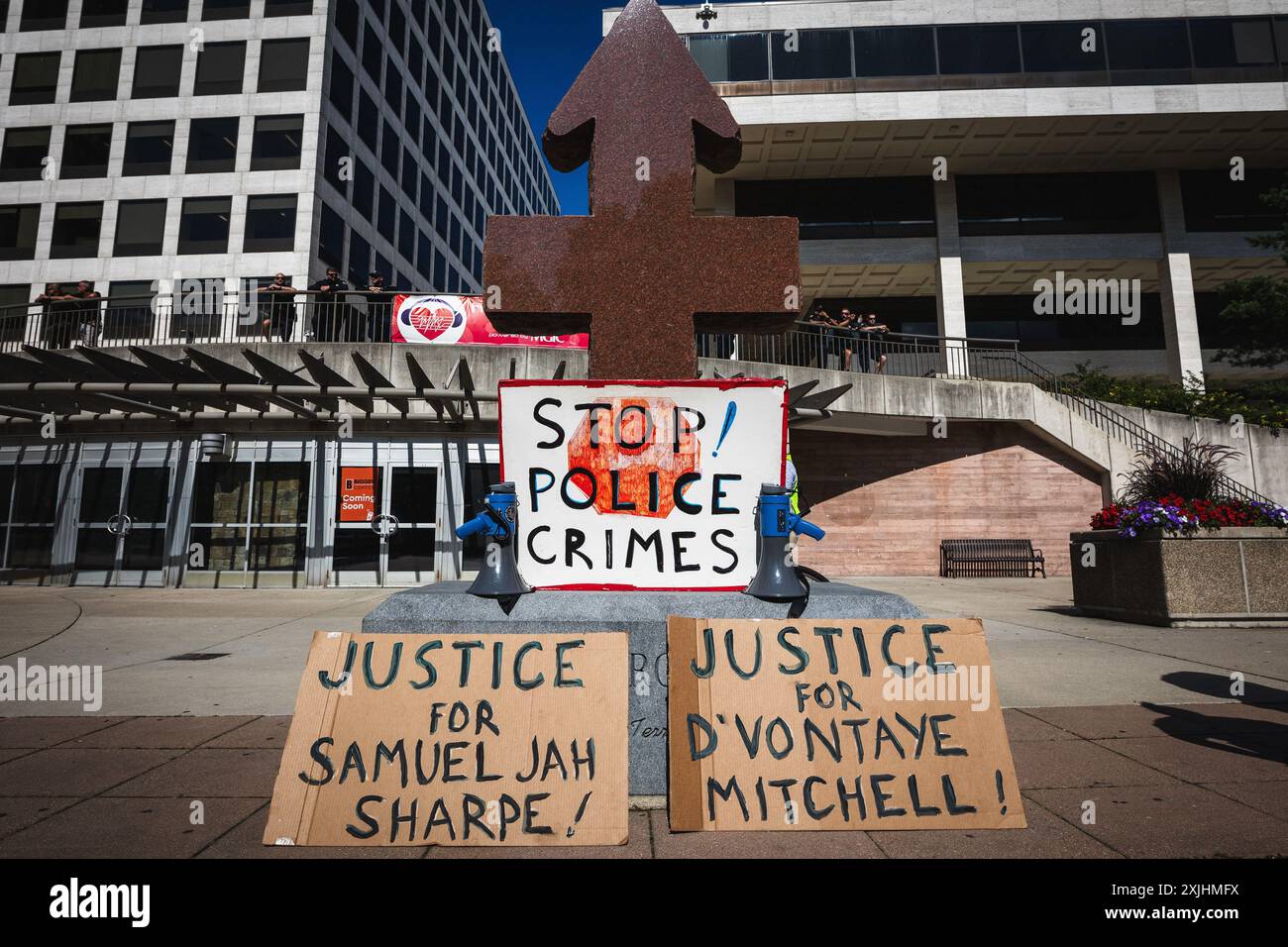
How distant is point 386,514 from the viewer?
15.7 m

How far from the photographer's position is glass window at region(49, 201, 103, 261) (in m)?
27.2

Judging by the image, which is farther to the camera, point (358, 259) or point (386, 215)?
point (386, 215)

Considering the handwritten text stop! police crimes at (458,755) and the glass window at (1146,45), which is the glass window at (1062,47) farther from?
the handwritten text stop! police crimes at (458,755)

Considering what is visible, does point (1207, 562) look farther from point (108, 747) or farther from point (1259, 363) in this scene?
point (1259, 363)

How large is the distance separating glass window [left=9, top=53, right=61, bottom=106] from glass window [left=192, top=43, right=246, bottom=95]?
251 inches

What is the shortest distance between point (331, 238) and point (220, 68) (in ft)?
26.6

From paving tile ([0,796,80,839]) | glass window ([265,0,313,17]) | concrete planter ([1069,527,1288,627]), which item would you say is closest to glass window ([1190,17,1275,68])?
concrete planter ([1069,527,1288,627])

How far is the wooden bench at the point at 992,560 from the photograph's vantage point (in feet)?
60.8

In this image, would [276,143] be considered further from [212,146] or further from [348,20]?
[348,20]

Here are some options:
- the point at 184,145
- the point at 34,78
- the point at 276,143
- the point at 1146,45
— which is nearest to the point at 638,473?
the point at 276,143

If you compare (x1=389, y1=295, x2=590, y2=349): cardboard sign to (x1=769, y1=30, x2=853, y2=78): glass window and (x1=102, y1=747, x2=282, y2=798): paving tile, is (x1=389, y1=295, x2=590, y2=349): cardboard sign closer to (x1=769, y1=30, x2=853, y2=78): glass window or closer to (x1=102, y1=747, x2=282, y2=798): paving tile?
(x1=102, y1=747, x2=282, y2=798): paving tile

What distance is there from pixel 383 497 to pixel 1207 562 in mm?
14797

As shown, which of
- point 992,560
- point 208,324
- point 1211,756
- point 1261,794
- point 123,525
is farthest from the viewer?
point 992,560
